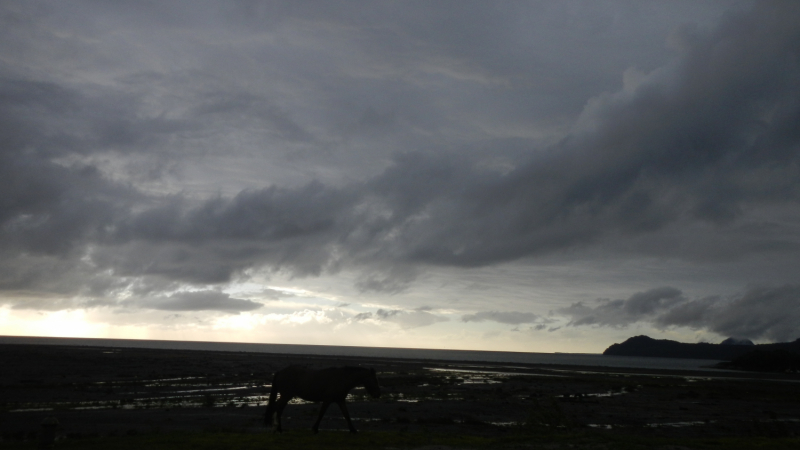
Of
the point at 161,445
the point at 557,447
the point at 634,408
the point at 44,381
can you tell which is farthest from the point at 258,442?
the point at 44,381

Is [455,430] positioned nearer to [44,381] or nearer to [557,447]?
[557,447]

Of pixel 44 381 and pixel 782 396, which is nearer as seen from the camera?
pixel 44 381

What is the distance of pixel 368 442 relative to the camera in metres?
16.5

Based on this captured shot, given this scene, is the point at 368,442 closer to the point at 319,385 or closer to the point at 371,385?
the point at 371,385

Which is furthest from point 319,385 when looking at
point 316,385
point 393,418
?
point 393,418

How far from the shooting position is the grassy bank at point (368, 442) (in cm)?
1517

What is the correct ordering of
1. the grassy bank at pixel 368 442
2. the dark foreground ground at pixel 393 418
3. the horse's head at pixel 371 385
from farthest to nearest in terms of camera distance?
the horse's head at pixel 371 385
the dark foreground ground at pixel 393 418
the grassy bank at pixel 368 442

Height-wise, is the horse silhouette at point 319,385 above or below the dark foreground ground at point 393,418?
above

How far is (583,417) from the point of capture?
29578 mm

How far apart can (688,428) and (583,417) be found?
5.22 meters

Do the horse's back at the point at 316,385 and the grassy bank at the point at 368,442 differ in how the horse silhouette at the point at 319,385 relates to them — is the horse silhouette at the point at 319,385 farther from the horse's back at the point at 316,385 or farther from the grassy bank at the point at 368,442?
the grassy bank at the point at 368,442

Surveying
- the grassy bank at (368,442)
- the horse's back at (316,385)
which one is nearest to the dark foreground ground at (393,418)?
the grassy bank at (368,442)

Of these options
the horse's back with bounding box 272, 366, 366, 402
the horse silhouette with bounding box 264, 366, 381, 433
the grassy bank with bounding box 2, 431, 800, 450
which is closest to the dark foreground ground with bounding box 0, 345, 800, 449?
the grassy bank with bounding box 2, 431, 800, 450

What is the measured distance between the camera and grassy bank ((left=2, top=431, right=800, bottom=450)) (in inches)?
597
